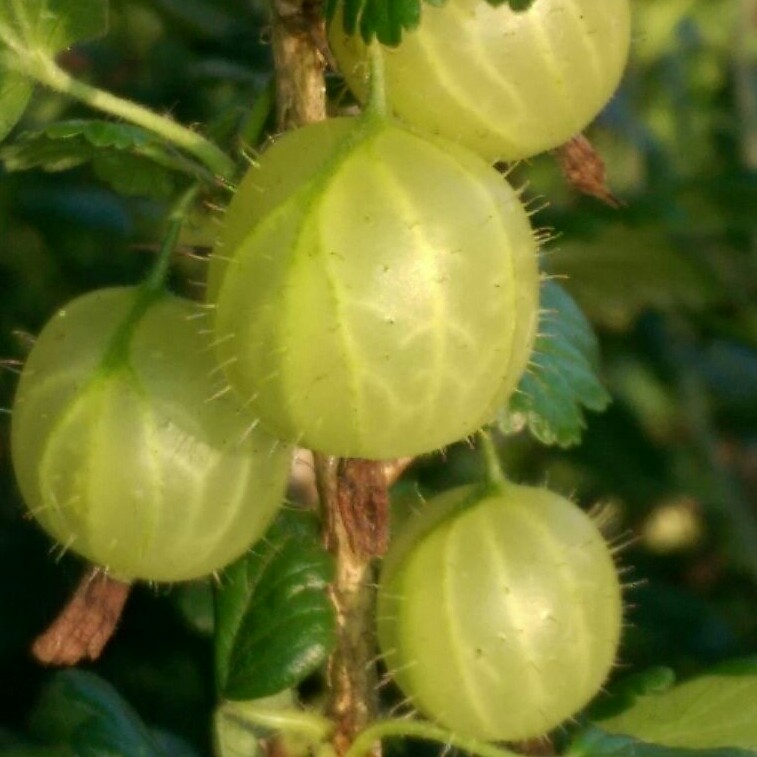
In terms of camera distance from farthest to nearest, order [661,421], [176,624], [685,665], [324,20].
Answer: [661,421]
[685,665]
[176,624]
[324,20]

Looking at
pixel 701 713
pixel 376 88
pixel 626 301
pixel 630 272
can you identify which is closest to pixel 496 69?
pixel 376 88

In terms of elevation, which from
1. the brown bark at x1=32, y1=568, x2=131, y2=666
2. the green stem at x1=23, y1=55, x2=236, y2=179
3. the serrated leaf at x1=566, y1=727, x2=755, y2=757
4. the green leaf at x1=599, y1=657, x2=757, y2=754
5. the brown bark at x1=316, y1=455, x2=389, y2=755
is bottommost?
the green leaf at x1=599, y1=657, x2=757, y2=754

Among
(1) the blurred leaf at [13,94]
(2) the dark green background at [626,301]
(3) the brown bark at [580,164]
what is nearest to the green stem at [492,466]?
(3) the brown bark at [580,164]

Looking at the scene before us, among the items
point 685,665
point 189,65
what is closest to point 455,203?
point 189,65

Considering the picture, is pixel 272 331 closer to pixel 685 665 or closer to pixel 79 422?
pixel 79 422

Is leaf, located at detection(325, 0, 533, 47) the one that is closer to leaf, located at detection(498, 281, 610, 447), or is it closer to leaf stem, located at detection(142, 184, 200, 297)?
leaf stem, located at detection(142, 184, 200, 297)

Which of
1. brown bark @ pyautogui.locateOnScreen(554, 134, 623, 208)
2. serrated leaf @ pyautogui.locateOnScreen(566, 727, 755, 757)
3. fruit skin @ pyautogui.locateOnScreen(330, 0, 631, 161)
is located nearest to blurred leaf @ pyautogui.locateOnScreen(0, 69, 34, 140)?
fruit skin @ pyautogui.locateOnScreen(330, 0, 631, 161)
